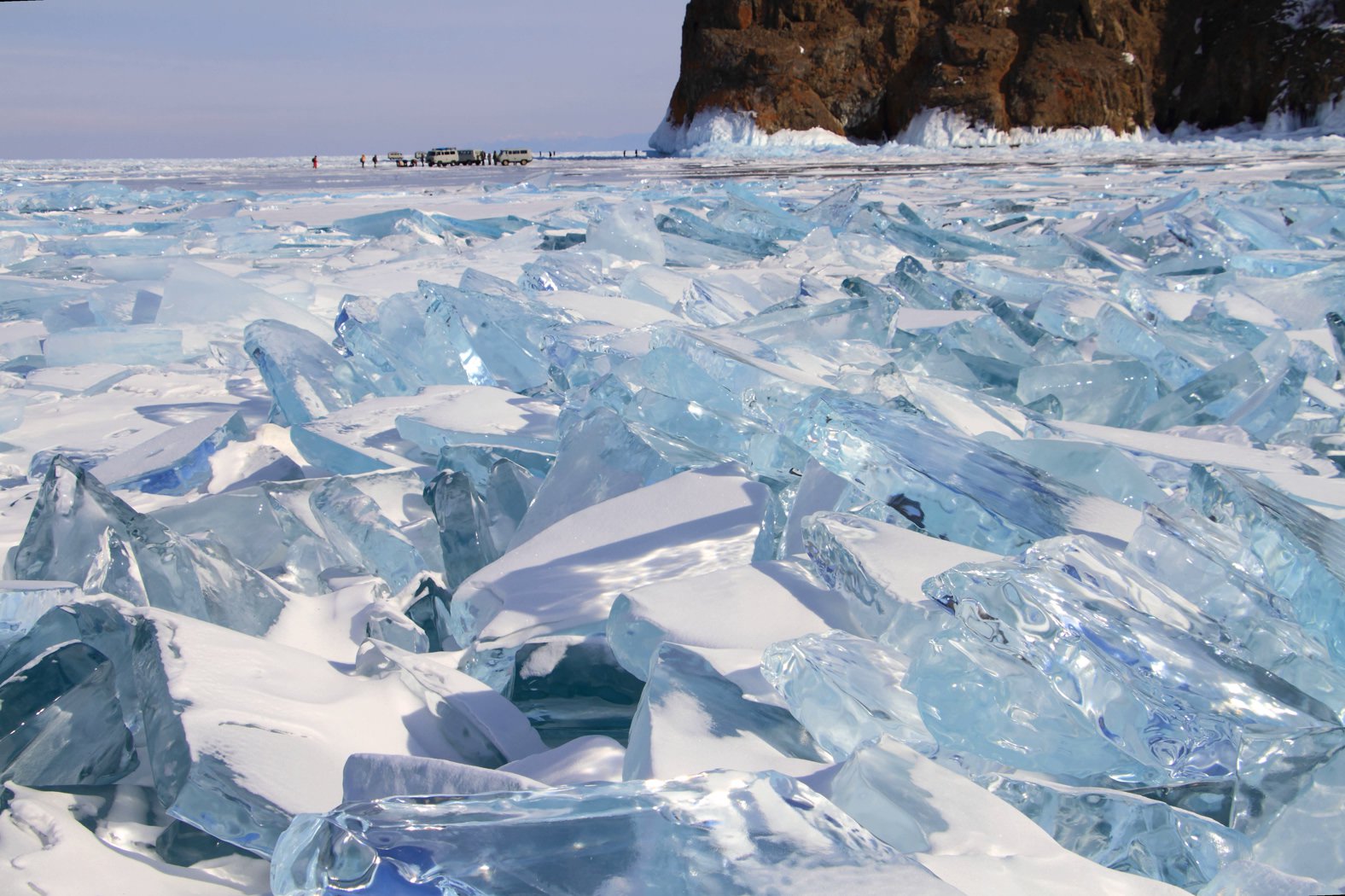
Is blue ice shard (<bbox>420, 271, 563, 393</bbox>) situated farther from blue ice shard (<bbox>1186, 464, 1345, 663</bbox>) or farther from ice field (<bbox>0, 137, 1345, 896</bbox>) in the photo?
blue ice shard (<bbox>1186, 464, 1345, 663</bbox>)

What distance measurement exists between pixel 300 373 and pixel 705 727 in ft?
4.00

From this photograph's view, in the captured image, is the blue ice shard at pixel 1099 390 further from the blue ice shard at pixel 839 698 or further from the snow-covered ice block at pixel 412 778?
the snow-covered ice block at pixel 412 778

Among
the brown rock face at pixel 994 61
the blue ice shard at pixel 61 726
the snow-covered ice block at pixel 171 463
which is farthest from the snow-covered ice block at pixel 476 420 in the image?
the brown rock face at pixel 994 61

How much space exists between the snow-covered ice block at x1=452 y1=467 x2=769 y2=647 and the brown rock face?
28025 mm

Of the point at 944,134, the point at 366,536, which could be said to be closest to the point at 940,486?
the point at 366,536

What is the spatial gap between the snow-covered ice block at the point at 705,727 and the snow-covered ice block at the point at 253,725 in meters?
0.17

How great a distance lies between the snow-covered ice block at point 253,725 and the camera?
593mm

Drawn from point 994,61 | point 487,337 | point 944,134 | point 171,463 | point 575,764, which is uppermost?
point 994,61

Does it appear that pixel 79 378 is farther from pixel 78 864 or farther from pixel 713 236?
pixel 713 236

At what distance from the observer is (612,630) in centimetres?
83

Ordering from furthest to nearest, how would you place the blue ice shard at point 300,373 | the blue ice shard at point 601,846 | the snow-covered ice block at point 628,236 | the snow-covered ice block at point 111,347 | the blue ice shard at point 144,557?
the snow-covered ice block at point 628,236 < the snow-covered ice block at point 111,347 < the blue ice shard at point 300,373 < the blue ice shard at point 144,557 < the blue ice shard at point 601,846

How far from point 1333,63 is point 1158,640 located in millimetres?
31427

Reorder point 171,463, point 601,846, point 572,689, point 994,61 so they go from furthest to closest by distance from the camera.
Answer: point 994,61, point 171,463, point 572,689, point 601,846

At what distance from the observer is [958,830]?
0.58 m
